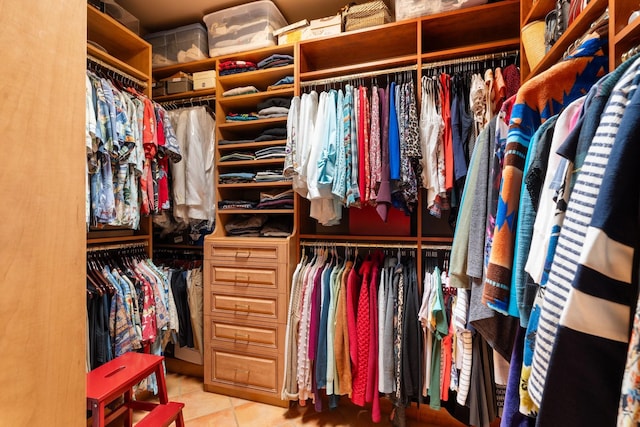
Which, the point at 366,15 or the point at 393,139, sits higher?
the point at 366,15

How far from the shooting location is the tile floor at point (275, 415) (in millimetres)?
1847

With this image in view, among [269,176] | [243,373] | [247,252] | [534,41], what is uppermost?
[534,41]

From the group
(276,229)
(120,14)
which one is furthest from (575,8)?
(120,14)

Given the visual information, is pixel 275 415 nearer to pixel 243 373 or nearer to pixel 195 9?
pixel 243 373

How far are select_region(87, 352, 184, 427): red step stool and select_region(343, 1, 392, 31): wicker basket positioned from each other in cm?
231

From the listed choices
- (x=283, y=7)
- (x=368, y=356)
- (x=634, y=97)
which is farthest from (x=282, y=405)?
(x=283, y=7)

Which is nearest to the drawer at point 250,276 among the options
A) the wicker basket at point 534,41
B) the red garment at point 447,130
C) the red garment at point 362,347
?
the red garment at point 362,347

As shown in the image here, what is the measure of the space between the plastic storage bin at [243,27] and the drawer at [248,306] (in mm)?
1772

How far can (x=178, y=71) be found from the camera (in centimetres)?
247

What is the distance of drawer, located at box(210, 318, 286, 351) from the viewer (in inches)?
77.8

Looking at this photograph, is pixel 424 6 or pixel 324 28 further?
pixel 324 28

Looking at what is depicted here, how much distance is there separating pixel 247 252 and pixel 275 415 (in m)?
1.05

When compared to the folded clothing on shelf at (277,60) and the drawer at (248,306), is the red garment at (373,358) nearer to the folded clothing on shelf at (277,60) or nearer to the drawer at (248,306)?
the drawer at (248,306)

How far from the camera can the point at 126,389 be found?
144cm
